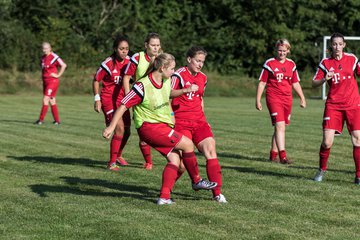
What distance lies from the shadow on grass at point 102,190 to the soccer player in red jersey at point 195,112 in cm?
51

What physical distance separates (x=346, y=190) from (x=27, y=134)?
9017 mm

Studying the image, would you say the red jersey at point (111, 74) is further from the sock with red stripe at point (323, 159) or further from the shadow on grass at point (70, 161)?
the sock with red stripe at point (323, 159)

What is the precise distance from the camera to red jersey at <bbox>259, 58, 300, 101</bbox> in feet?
41.8

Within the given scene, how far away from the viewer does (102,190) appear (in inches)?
374

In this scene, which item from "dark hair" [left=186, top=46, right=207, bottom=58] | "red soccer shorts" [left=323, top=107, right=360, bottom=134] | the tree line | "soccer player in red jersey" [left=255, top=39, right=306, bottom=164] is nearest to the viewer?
"dark hair" [left=186, top=46, right=207, bottom=58]

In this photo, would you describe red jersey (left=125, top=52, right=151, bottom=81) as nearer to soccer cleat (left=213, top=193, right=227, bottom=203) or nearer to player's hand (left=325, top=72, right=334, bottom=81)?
player's hand (left=325, top=72, right=334, bottom=81)

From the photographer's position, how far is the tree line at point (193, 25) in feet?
127

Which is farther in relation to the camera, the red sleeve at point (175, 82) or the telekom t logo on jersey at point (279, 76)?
the telekom t logo on jersey at point (279, 76)

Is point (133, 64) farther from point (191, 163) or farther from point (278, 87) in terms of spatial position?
point (191, 163)

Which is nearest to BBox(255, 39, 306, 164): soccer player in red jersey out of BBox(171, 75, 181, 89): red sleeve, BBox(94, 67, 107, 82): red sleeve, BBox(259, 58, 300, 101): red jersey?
BBox(259, 58, 300, 101): red jersey

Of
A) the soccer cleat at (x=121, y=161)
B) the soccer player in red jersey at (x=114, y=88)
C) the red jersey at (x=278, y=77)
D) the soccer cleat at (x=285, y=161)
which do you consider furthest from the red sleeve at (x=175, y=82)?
the red jersey at (x=278, y=77)

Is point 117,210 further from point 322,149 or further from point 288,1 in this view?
point 288,1

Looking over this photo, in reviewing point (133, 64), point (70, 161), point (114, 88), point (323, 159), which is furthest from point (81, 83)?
point (323, 159)

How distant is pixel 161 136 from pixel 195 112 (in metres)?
0.95
